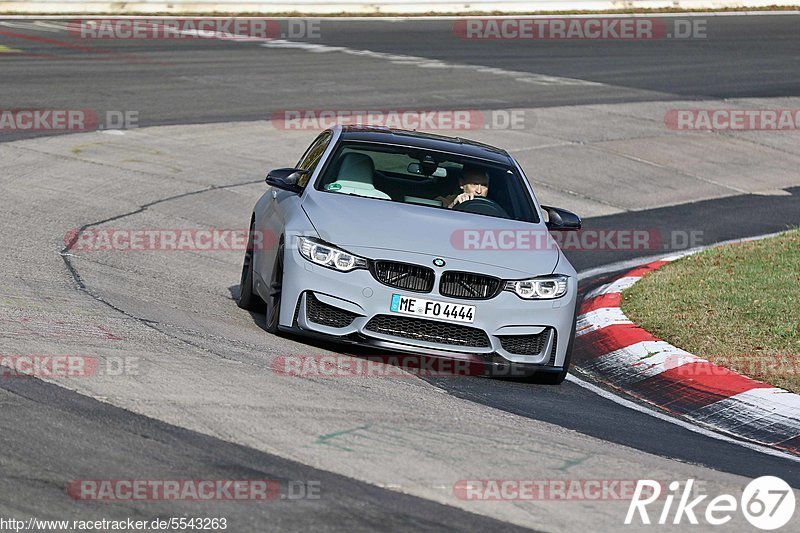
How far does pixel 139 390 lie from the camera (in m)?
6.54

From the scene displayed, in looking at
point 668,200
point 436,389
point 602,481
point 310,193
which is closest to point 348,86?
point 668,200

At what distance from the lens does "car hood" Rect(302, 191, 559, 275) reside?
329 inches

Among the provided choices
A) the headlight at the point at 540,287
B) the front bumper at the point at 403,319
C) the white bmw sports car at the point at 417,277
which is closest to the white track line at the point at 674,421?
the white bmw sports car at the point at 417,277

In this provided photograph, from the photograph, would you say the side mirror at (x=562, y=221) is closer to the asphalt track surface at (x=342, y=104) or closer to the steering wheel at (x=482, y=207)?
the steering wheel at (x=482, y=207)

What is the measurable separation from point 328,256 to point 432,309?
0.76m

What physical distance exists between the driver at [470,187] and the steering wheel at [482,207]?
47 millimetres

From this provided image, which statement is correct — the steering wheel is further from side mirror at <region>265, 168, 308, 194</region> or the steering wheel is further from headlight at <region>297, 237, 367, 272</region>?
headlight at <region>297, 237, 367, 272</region>

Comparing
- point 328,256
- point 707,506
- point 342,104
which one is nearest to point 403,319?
point 328,256

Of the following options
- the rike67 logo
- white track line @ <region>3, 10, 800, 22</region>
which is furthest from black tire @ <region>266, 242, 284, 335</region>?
white track line @ <region>3, 10, 800, 22</region>

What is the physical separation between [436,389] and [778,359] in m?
2.75

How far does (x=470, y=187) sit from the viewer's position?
9586 mm

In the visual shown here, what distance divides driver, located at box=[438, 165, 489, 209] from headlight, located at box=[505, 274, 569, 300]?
125 cm

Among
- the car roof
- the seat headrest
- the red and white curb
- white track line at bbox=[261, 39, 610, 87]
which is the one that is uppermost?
the car roof

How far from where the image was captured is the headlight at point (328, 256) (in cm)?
820
